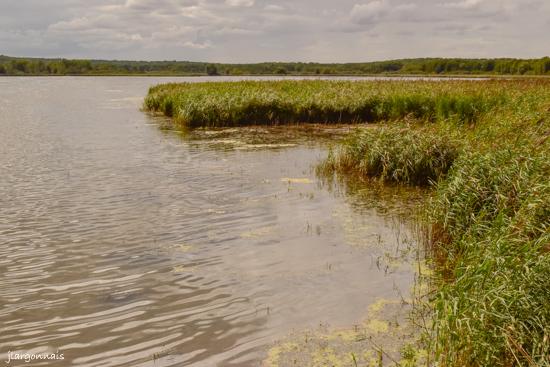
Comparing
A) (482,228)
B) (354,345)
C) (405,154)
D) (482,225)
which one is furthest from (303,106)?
(354,345)

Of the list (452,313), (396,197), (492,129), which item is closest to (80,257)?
(452,313)

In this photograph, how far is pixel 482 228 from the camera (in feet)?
26.2

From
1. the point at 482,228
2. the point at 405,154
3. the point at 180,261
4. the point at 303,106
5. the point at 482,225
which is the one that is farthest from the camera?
the point at 303,106

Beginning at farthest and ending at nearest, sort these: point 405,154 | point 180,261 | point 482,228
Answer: point 405,154 < point 180,261 < point 482,228

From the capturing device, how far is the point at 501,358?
4824 mm

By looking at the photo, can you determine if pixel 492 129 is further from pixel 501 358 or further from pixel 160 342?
pixel 160 342

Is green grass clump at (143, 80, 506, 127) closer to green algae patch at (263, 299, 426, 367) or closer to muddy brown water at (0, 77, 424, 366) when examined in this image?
muddy brown water at (0, 77, 424, 366)

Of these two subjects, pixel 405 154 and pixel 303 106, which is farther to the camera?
pixel 303 106

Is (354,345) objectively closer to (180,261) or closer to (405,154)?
(180,261)

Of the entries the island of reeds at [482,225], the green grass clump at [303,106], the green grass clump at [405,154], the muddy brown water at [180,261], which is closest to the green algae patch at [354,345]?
the muddy brown water at [180,261]

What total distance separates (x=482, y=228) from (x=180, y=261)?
5200 mm

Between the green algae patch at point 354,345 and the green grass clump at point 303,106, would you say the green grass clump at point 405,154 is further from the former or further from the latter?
the green grass clump at point 303,106

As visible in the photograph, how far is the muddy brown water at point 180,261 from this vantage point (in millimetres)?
6184

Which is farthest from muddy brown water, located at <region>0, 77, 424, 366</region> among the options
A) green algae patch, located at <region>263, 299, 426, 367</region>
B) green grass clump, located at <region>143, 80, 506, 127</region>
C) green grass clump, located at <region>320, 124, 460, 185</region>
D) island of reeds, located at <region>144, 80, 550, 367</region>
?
green grass clump, located at <region>143, 80, 506, 127</region>
